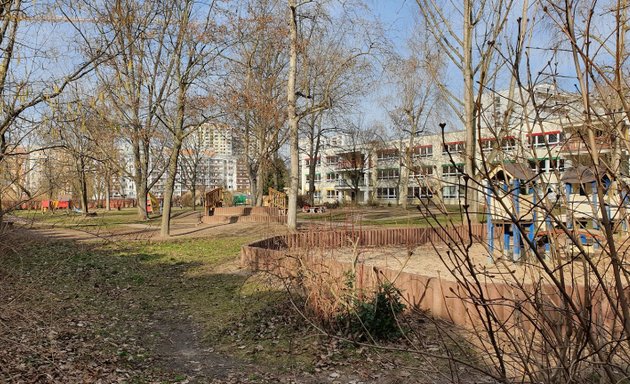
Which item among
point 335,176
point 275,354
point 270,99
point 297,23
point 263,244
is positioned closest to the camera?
point 275,354

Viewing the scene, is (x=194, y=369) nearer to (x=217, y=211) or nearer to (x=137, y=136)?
(x=137, y=136)

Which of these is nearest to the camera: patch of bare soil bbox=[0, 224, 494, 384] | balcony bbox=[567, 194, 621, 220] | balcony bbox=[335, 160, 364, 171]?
balcony bbox=[567, 194, 621, 220]

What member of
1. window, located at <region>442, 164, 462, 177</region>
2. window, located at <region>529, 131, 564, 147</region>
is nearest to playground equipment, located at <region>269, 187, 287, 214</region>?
window, located at <region>529, 131, 564, 147</region>

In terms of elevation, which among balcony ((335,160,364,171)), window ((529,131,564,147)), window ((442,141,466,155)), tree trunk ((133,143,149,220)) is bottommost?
window ((442,141,466,155))

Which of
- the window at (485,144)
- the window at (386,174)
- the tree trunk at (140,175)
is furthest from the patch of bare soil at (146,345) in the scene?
the window at (386,174)

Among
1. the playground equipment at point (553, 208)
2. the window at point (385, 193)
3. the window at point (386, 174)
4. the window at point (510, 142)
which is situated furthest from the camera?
the window at point (385, 193)

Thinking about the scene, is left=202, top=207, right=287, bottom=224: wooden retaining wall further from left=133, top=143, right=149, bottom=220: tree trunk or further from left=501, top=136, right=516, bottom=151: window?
left=501, top=136, right=516, bottom=151: window

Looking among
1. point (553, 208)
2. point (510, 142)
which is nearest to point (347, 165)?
point (510, 142)

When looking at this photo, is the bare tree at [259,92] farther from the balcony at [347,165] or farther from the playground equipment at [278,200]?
the balcony at [347,165]

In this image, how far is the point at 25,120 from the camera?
22.3 feet

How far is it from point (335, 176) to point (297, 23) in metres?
57.7

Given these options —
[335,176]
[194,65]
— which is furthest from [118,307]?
[335,176]

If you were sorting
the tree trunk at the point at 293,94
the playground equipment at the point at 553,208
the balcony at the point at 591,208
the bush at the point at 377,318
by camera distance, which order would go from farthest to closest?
the tree trunk at the point at 293,94 < the bush at the point at 377,318 < the balcony at the point at 591,208 < the playground equipment at the point at 553,208

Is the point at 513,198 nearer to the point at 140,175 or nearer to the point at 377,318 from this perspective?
the point at 377,318
